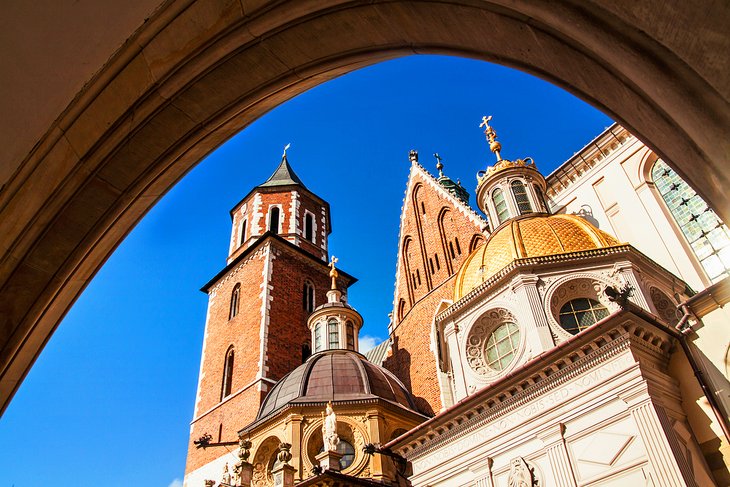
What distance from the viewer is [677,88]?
1.46 m

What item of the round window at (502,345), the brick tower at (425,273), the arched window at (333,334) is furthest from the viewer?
the arched window at (333,334)

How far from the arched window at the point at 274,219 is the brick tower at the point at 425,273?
758cm

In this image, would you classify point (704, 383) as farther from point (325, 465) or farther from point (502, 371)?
point (325, 465)

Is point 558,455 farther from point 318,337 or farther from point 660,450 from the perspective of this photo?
point 318,337

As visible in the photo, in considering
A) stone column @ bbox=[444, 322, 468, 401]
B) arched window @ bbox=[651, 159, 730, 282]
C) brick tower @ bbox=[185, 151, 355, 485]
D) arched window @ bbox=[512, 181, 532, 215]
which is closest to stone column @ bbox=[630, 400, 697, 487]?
stone column @ bbox=[444, 322, 468, 401]

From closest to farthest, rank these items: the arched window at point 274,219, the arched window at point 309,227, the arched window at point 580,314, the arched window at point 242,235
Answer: the arched window at point 580,314 → the arched window at point 274,219 → the arched window at point 242,235 → the arched window at point 309,227

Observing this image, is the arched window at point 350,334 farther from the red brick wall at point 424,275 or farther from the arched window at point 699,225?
the arched window at point 699,225

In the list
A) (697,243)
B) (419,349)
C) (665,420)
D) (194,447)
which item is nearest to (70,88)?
(665,420)

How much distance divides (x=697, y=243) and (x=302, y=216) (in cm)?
2106

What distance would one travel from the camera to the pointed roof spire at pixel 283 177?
33.0 meters

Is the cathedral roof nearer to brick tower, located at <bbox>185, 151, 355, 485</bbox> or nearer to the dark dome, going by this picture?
brick tower, located at <bbox>185, 151, 355, 485</bbox>

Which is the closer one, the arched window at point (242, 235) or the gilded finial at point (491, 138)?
the gilded finial at point (491, 138)

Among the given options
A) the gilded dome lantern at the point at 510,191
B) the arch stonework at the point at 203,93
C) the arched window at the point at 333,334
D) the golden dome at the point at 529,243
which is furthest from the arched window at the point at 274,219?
the arch stonework at the point at 203,93

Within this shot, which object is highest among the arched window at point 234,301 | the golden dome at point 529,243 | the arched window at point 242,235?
the arched window at point 242,235
